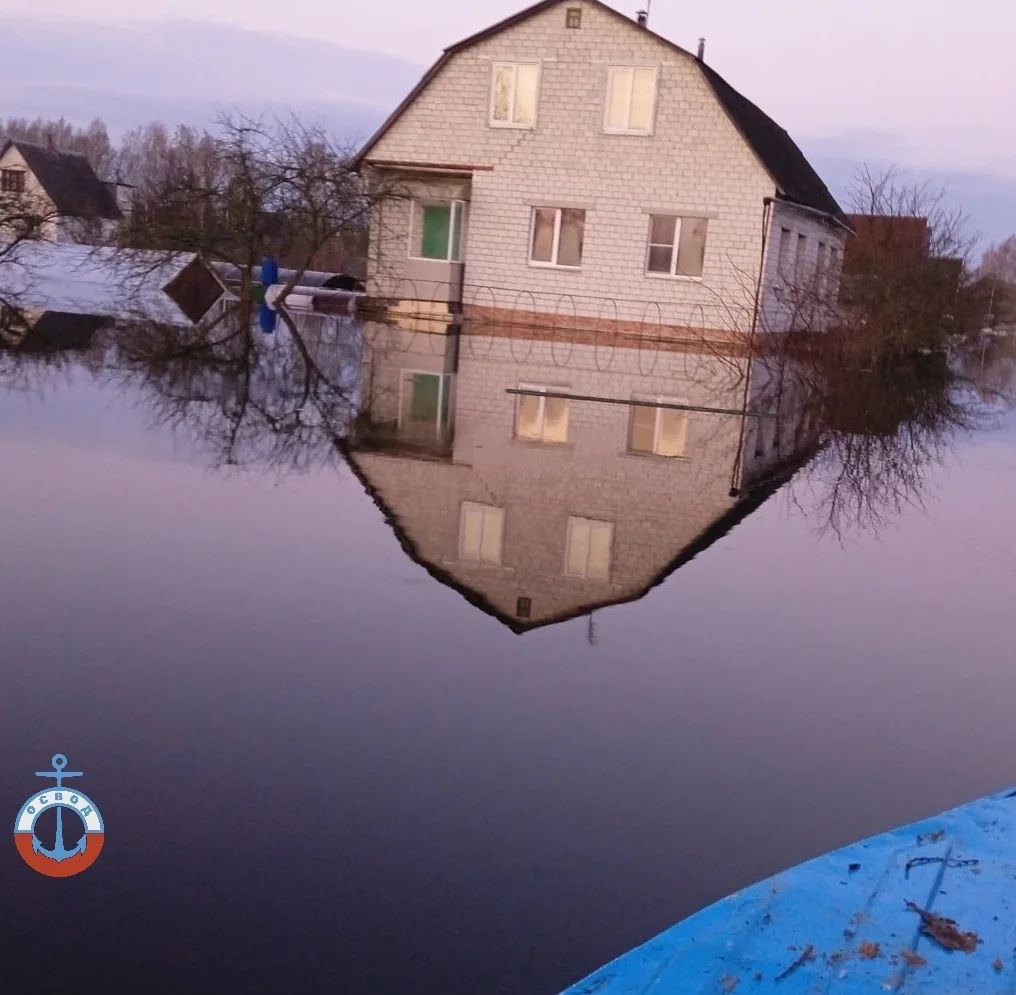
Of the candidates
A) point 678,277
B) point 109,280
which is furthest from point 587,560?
point 109,280

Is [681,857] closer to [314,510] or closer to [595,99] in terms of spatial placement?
[314,510]

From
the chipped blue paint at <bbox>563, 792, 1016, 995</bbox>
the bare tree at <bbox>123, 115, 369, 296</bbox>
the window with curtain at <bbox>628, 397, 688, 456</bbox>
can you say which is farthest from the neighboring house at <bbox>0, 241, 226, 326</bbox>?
the chipped blue paint at <bbox>563, 792, 1016, 995</bbox>

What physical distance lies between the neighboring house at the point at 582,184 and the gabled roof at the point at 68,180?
40.2 metres

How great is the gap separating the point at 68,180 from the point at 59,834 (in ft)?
241

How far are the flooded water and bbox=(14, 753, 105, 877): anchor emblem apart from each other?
0.05 m

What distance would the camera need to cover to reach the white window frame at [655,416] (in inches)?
440

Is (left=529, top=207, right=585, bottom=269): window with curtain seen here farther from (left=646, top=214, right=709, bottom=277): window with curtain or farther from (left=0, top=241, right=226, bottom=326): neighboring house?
(left=0, top=241, right=226, bottom=326): neighboring house

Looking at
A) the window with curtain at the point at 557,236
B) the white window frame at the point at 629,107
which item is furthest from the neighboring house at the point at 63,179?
the white window frame at the point at 629,107

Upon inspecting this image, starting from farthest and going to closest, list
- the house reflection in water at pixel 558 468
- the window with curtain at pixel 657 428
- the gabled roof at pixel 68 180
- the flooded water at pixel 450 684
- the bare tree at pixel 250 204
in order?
1. the gabled roof at pixel 68 180
2. the bare tree at pixel 250 204
3. the window with curtain at pixel 657 428
4. the house reflection in water at pixel 558 468
5. the flooded water at pixel 450 684

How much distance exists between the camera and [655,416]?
14.0 metres

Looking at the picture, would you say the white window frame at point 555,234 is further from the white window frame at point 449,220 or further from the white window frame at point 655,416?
the white window frame at point 655,416

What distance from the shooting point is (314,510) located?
7938mm

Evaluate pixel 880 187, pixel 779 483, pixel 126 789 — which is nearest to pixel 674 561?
pixel 779 483

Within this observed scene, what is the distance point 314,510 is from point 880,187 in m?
23.0
